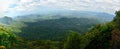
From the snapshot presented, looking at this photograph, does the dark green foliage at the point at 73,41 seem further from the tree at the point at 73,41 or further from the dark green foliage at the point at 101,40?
the dark green foliage at the point at 101,40

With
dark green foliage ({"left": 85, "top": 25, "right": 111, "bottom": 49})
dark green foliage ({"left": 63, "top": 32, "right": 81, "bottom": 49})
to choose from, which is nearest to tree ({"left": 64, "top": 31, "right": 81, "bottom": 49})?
dark green foliage ({"left": 63, "top": 32, "right": 81, "bottom": 49})

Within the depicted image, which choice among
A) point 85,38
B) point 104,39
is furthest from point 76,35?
point 104,39

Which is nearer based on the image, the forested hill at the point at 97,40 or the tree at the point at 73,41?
the forested hill at the point at 97,40

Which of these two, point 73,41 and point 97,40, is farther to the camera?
point 73,41

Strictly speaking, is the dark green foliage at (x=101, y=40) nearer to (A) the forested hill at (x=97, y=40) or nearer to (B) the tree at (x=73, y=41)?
(A) the forested hill at (x=97, y=40)

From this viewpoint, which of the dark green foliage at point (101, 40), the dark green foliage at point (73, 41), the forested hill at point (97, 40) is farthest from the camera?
the dark green foliage at point (73, 41)

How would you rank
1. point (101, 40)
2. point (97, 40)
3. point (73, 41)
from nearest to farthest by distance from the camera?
point (101, 40)
point (97, 40)
point (73, 41)

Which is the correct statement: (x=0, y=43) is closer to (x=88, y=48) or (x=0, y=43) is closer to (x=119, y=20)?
(x=88, y=48)

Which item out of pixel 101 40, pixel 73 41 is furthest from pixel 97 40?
pixel 73 41

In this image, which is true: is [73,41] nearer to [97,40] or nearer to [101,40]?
[97,40]

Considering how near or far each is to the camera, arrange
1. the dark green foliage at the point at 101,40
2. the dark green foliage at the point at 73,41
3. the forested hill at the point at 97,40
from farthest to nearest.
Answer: the dark green foliage at the point at 73,41 < the dark green foliage at the point at 101,40 < the forested hill at the point at 97,40

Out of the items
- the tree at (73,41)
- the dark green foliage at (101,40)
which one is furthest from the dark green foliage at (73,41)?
the dark green foliage at (101,40)
